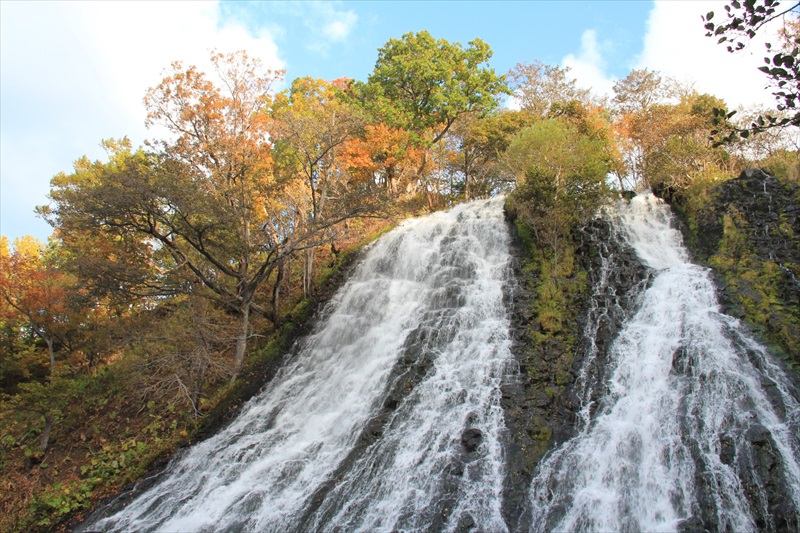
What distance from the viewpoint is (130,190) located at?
12.7 meters

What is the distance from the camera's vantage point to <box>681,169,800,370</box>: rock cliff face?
10172mm

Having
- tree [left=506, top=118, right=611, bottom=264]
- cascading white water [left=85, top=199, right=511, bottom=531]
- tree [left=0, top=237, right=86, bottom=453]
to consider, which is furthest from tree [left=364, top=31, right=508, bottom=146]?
tree [left=0, top=237, right=86, bottom=453]

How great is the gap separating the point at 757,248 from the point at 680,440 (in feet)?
23.5

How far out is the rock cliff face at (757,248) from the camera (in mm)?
10172

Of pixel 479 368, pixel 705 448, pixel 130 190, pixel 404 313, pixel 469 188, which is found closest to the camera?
pixel 705 448

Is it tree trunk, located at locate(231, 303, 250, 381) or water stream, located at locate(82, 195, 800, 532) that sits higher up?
tree trunk, located at locate(231, 303, 250, 381)

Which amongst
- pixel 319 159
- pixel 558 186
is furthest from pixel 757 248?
pixel 319 159

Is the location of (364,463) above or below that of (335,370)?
below

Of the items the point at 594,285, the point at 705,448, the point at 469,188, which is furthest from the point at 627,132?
the point at 705,448

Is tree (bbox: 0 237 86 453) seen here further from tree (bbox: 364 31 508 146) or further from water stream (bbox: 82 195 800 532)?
tree (bbox: 364 31 508 146)

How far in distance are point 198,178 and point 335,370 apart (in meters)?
7.69

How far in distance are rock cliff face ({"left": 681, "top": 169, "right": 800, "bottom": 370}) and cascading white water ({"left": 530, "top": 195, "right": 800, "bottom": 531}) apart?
0.59 m

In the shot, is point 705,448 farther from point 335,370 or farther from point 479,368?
point 335,370

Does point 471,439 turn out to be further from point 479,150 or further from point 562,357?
point 479,150
